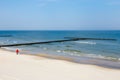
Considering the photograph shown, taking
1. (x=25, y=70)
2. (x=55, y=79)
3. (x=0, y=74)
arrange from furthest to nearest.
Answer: (x=25, y=70) → (x=0, y=74) → (x=55, y=79)

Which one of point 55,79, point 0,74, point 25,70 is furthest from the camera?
point 25,70

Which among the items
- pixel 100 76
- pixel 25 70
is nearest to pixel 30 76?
pixel 25 70

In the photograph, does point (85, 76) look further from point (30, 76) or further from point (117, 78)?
point (30, 76)

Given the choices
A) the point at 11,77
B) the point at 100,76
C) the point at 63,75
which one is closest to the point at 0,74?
the point at 11,77

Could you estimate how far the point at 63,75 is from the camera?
420 inches

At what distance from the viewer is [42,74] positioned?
423 inches

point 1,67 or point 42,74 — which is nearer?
point 42,74

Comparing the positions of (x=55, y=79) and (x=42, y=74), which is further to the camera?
(x=42, y=74)

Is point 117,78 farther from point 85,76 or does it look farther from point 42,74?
point 42,74

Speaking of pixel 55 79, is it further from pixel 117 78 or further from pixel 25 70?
pixel 117 78

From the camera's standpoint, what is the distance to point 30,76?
10.3 metres

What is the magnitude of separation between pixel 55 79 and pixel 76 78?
1.17 metres

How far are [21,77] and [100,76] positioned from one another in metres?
4.40

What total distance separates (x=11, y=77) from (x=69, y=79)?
3.00m
